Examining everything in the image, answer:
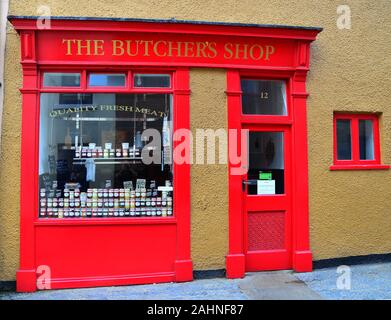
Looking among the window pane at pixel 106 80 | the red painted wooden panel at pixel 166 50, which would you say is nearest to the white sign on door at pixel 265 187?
the red painted wooden panel at pixel 166 50

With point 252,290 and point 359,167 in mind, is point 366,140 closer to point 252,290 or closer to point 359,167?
point 359,167

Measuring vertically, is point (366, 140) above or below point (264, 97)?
below

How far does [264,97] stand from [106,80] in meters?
2.42

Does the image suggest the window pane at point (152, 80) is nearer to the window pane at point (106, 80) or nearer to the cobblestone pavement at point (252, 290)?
the window pane at point (106, 80)

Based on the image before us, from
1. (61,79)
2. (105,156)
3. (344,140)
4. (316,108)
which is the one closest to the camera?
(61,79)

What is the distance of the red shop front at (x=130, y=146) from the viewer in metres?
5.36

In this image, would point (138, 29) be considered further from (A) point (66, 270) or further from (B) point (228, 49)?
(A) point (66, 270)

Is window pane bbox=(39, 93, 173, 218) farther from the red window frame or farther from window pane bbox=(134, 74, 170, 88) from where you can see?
the red window frame

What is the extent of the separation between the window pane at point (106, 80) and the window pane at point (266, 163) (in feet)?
6.96

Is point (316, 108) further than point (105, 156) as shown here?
Yes

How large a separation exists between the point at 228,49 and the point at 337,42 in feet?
6.09

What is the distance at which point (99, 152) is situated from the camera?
18.5 feet

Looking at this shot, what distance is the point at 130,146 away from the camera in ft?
18.6

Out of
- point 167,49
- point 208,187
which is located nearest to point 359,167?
point 208,187
